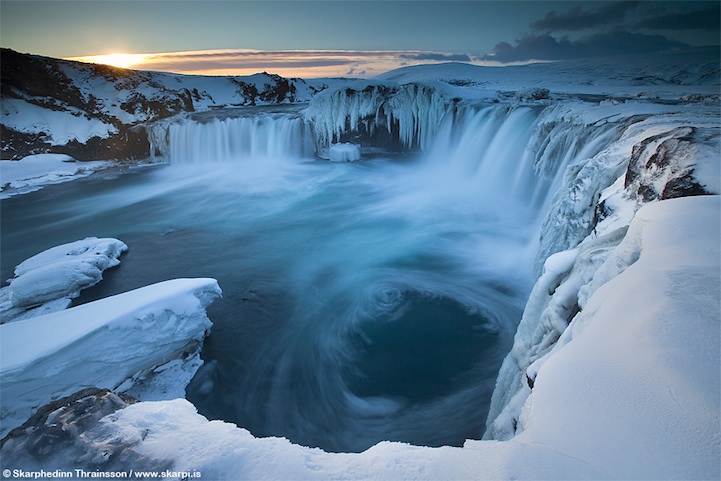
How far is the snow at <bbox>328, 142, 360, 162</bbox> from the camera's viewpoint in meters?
17.1

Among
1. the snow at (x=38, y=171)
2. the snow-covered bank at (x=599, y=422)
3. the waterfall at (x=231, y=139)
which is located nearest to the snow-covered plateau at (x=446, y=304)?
the snow-covered bank at (x=599, y=422)

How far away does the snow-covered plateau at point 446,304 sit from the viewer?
146 cm

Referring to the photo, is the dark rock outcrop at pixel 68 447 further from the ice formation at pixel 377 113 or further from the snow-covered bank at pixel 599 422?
the ice formation at pixel 377 113

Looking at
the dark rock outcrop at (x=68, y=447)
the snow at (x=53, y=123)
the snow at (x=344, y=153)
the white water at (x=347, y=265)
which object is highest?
the snow at (x=53, y=123)

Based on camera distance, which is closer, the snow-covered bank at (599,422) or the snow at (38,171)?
the snow-covered bank at (599,422)

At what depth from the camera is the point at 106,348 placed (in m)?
4.01

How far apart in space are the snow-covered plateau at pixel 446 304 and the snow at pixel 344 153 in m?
2.52

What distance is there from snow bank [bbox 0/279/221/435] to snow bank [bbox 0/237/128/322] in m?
2.17

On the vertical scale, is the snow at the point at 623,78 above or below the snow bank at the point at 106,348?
above

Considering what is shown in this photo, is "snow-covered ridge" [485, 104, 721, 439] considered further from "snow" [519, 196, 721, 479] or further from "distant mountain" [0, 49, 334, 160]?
"distant mountain" [0, 49, 334, 160]

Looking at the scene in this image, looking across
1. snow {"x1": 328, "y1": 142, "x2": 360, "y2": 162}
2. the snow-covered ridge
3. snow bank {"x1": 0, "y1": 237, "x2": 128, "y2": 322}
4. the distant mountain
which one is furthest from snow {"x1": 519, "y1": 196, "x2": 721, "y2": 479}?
the distant mountain

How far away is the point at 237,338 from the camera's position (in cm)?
584

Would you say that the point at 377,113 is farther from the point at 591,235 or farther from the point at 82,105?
the point at 82,105

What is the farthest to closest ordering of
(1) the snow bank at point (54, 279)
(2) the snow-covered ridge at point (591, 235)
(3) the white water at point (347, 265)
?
(1) the snow bank at point (54, 279)
(3) the white water at point (347, 265)
(2) the snow-covered ridge at point (591, 235)
